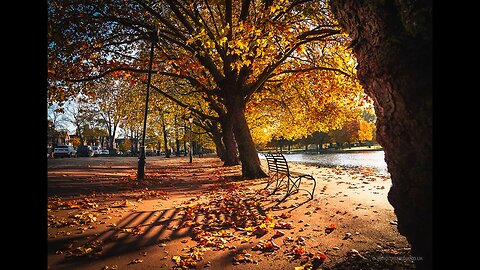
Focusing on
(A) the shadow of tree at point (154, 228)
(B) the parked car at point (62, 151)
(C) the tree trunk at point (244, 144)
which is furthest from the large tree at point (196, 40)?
(B) the parked car at point (62, 151)

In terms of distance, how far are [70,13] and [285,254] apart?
11.6 metres

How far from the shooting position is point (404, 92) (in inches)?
99.9

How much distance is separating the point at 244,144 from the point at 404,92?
10.1 m

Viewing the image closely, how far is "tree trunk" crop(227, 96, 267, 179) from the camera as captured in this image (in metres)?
12.4

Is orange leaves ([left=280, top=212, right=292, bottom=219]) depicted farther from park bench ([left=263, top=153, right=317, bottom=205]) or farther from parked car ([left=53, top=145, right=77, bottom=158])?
parked car ([left=53, top=145, right=77, bottom=158])

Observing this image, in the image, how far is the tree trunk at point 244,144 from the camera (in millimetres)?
12445

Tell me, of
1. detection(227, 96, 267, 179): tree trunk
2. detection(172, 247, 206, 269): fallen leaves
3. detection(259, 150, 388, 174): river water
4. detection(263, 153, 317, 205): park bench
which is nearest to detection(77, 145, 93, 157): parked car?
detection(259, 150, 388, 174): river water

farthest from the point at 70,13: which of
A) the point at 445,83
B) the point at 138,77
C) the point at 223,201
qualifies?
the point at 445,83

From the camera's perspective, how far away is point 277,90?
17.7m

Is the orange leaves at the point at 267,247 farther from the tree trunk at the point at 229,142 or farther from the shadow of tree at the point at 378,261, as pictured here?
the tree trunk at the point at 229,142

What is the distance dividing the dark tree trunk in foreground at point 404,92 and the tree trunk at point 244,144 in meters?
9.53
